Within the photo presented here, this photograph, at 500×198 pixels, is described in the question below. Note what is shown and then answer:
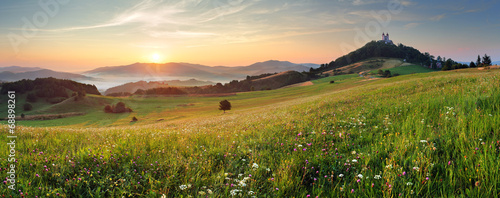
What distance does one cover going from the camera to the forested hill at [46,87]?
12400cm

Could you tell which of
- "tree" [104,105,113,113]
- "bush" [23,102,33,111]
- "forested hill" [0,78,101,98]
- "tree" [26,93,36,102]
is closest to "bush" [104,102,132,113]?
"tree" [104,105,113,113]

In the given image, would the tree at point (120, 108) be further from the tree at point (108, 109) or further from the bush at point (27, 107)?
the bush at point (27, 107)

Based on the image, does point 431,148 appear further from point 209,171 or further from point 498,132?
point 209,171

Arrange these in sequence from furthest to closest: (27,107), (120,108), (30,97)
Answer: (30,97), (27,107), (120,108)

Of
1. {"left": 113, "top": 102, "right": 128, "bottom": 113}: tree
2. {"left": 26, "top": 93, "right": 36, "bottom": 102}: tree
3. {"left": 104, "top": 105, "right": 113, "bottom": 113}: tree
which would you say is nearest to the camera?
{"left": 113, "top": 102, "right": 128, "bottom": 113}: tree

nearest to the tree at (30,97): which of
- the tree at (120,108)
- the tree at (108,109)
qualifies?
the tree at (108,109)

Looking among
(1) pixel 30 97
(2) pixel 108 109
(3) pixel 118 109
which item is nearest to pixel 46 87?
(1) pixel 30 97

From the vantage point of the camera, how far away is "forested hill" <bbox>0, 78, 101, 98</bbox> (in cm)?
12400

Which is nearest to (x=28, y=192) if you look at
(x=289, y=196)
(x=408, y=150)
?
(x=289, y=196)

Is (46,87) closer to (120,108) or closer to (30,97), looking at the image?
(30,97)

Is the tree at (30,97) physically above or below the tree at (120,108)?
above

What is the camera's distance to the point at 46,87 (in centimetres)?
13500

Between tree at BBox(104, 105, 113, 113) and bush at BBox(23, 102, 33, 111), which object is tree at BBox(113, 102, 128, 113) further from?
bush at BBox(23, 102, 33, 111)

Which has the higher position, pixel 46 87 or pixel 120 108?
pixel 46 87
